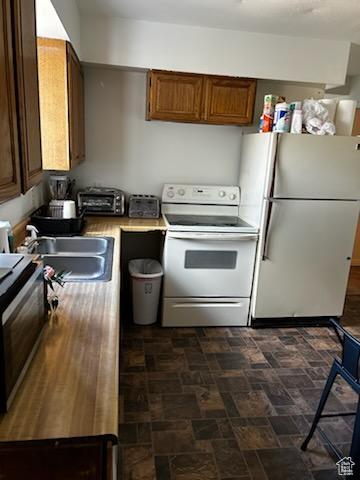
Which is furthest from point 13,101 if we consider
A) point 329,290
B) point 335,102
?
point 329,290

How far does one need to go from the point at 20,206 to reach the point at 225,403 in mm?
1787

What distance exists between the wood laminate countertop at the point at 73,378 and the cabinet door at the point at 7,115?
20.1 inches

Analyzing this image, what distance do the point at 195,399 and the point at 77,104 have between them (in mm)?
2225

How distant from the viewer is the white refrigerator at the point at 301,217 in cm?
289

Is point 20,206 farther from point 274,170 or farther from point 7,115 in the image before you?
point 274,170

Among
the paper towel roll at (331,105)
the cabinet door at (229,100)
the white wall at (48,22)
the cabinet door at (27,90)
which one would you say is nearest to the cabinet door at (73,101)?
the white wall at (48,22)

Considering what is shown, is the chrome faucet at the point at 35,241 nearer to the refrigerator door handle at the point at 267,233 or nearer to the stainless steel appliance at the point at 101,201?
the stainless steel appliance at the point at 101,201

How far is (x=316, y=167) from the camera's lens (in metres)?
2.93

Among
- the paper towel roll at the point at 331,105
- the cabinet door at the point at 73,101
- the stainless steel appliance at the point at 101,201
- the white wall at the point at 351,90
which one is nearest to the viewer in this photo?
Answer: the cabinet door at the point at 73,101

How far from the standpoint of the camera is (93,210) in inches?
124

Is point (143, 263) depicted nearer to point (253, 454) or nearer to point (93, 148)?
point (93, 148)

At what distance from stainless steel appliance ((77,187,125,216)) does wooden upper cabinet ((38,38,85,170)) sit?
798 mm

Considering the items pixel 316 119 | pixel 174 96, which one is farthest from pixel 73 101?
pixel 316 119

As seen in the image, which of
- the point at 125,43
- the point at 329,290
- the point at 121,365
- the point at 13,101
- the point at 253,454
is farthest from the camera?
the point at 329,290
